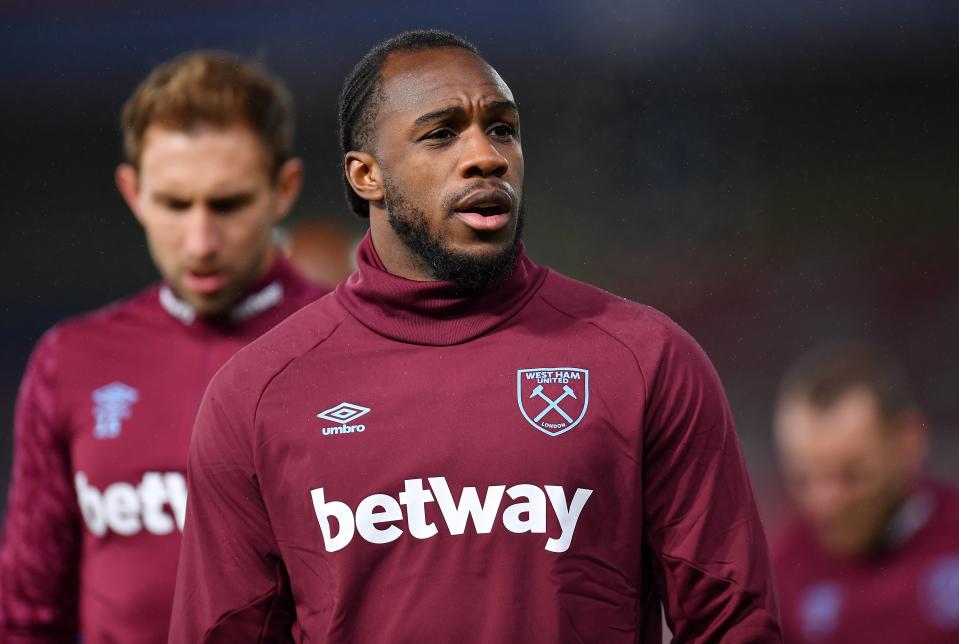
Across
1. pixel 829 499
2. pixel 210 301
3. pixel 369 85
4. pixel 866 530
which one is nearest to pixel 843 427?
pixel 829 499

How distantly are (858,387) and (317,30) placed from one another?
4805 mm

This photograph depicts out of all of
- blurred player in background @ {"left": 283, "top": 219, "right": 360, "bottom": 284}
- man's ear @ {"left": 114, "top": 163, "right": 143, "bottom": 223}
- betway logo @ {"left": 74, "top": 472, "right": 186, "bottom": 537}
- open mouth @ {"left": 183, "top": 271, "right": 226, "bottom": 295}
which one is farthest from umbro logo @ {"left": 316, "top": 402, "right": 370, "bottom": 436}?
blurred player in background @ {"left": 283, "top": 219, "right": 360, "bottom": 284}

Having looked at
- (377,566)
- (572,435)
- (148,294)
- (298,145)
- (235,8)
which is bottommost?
(377,566)

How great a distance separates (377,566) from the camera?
247 cm

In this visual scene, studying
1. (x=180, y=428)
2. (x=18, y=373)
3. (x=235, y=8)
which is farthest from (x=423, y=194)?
(x=18, y=373)

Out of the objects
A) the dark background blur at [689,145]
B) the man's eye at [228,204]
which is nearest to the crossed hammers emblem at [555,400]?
the man's eye at [228,204]

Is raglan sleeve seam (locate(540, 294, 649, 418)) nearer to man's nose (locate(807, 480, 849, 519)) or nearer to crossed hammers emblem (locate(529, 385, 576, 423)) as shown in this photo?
crossed hammers emblem (locate(529, 385, 576, 423))

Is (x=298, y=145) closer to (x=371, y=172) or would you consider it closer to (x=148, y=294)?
(x=148, y=294)

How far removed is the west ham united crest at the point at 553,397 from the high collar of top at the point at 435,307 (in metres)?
0.13

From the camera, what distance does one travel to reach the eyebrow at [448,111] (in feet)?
8.32

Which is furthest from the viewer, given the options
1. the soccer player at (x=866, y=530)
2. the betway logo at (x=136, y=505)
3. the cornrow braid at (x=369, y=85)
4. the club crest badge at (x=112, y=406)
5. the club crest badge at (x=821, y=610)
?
the club crest badge at (x=821, y=610)

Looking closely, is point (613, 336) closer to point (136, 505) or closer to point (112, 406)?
point (136, 505)

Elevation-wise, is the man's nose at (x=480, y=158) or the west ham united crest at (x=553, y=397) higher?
the man's nose at (x=480, y=158)

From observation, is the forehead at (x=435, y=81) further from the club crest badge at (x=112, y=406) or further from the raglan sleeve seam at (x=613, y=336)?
the club crest badge at (x=112, y=406)
